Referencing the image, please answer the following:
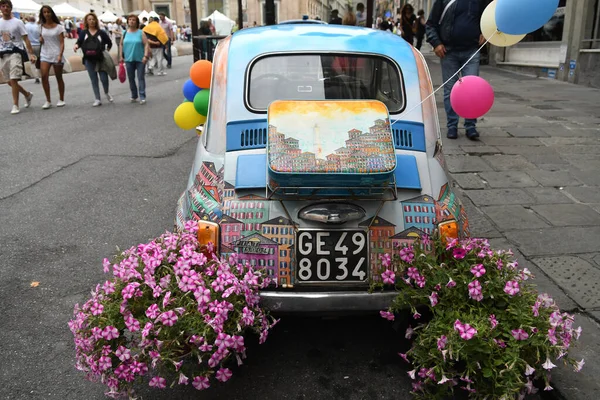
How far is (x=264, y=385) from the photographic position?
2.80 metres

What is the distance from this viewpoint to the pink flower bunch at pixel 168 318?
7.83 feet

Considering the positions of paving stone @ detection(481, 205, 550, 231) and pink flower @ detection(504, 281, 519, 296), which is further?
paving stone @ detection(481, 205, 550, 231)

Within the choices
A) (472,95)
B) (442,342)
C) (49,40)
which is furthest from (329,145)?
(49,40)

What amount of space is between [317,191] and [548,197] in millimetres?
3616

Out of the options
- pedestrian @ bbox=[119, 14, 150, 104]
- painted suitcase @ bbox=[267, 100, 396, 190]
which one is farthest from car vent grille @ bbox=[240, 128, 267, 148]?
pedestrian @ bbox=[119, 14, 150, 104]

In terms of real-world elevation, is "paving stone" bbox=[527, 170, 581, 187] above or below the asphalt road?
below

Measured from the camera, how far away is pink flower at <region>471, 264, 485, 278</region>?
2.59m

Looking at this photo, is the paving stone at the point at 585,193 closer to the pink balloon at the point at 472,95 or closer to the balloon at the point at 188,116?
the pink balloon at the point at 472,95

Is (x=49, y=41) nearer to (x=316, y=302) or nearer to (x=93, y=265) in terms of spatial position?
(x=93, y=265)

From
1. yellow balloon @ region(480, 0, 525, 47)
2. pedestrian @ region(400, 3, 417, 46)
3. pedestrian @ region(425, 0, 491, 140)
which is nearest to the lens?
yellow balloon @ region(480, 0, 525, 47)

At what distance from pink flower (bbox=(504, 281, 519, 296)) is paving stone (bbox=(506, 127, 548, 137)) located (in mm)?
5848

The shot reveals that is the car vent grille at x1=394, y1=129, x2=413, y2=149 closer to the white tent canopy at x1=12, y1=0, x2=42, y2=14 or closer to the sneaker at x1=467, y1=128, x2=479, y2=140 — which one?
the sneaker at x1=467, y1=128, x2=479, y2=140

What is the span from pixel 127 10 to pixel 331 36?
298 feet

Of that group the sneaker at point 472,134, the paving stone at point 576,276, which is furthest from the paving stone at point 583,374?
the sneaker at point 472,134
